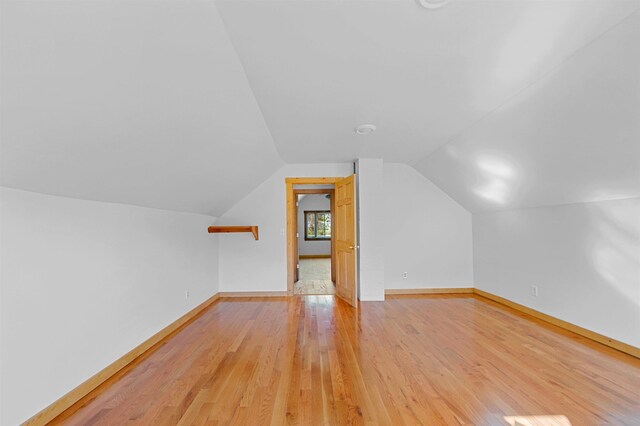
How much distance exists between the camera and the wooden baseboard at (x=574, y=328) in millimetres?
2582

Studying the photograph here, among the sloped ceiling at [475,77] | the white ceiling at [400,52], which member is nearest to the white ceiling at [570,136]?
the sloped ceiling at [475,77]

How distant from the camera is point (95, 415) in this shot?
1.84 meters

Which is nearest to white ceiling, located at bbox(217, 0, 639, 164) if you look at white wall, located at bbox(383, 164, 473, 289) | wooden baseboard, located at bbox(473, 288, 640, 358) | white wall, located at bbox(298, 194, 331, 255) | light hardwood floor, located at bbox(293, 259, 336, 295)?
white wall, located at bbox(383, 164, 473, 289)

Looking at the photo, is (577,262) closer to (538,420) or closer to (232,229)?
(538,420)

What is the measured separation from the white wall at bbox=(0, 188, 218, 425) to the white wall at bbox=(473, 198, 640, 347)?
4.36 meters

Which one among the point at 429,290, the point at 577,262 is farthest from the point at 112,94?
the point at 429,290

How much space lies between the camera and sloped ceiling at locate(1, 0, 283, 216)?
3.55 ft

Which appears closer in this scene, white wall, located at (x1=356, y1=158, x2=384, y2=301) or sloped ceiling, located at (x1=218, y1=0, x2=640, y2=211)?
sloped ceiling, located at (x1=218, y1=0, x2=640, y2=211)

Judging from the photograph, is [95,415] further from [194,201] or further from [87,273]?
[194,201]

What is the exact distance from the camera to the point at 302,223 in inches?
462

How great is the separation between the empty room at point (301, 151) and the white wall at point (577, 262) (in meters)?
0.02

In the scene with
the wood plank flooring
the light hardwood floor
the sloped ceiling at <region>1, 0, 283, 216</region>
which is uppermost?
the sloped ceiling at <region>1, 0, 283, 216</region>

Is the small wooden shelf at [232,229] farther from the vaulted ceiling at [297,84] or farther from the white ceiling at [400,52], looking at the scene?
the white ceiling at [400,52]

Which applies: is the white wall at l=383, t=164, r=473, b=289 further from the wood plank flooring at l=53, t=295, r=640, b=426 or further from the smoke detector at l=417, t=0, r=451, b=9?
the smoke detector at l=417, t=0, r=451, b=9
